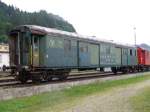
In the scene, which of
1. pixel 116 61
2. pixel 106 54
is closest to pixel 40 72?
pixel 106 54

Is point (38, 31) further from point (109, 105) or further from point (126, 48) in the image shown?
point (126, 48)

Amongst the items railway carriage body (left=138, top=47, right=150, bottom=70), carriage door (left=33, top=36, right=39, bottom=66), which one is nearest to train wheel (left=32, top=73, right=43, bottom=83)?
carriage door (left=33, top=36, right=39, bottom=66)

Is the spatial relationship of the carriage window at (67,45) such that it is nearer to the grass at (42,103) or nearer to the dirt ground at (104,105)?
the grass at (42,103)

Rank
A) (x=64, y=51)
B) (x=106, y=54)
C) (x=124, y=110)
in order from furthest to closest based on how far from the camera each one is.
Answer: (x=106, y=54), (x=64, y=51), (x=124, y=110)

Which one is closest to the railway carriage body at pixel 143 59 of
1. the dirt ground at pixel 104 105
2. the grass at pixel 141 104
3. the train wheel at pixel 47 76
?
the train wheel at pixel 47 76

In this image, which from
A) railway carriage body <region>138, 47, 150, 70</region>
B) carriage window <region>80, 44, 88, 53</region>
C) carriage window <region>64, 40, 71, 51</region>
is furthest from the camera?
railway carriage body <region>138, 47, 150, 70</region>

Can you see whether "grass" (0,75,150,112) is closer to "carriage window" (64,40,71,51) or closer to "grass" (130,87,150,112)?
"grass" (130,87,150,112)

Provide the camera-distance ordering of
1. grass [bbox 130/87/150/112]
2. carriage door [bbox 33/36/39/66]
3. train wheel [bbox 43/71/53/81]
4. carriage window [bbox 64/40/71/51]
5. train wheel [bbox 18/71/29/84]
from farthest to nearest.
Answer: carriage window [bbox 64/40/71/51], train wheel [bbox 43/71/53/81], train wheel [bbox 18/71/29/84], carriage door [bbox 33/36/39/66], grass [bbox 130/87/150/112]

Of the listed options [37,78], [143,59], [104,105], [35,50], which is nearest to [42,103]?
[104,105]

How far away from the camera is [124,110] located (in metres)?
13.0

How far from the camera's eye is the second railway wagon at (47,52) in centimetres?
2170

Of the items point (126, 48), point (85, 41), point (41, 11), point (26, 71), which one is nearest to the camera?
point (26, 71)

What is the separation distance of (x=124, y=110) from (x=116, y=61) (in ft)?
80.4

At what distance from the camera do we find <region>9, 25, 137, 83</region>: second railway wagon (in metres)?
21.7
